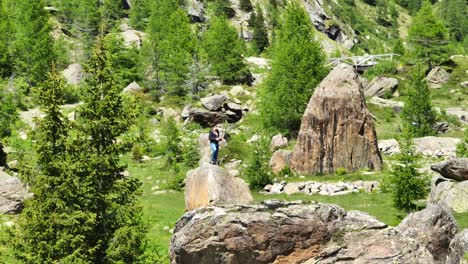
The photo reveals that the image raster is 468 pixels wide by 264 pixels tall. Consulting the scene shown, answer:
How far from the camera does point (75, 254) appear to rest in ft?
45.7

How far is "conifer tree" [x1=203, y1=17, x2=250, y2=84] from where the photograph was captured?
69.7 m

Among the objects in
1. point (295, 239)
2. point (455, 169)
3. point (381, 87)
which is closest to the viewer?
point (295, 239)

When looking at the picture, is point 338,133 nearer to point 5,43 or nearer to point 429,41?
point 429,41

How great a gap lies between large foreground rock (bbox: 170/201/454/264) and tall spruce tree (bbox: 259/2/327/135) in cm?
3351

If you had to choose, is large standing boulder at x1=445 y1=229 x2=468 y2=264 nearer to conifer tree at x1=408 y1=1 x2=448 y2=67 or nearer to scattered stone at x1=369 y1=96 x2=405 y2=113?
scattered stone at x1=369 y1=96 x2=405 y2=113

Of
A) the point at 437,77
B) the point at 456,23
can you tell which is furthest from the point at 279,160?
the point at 456,23

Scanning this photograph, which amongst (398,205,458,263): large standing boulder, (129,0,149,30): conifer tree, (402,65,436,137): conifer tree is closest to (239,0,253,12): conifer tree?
(129,0,149,30): conifer tree

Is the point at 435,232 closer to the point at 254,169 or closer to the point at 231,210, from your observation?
the point at 231,210

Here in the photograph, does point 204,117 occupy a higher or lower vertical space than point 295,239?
lower

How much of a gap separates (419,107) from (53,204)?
39.0 meters

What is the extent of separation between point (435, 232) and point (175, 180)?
20716 mm

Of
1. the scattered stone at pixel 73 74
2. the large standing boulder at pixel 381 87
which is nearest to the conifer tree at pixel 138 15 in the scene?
the scattered stone at pixel 73 74

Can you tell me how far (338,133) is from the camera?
3391cm

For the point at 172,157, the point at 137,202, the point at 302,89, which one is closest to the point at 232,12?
the point at 302,89
